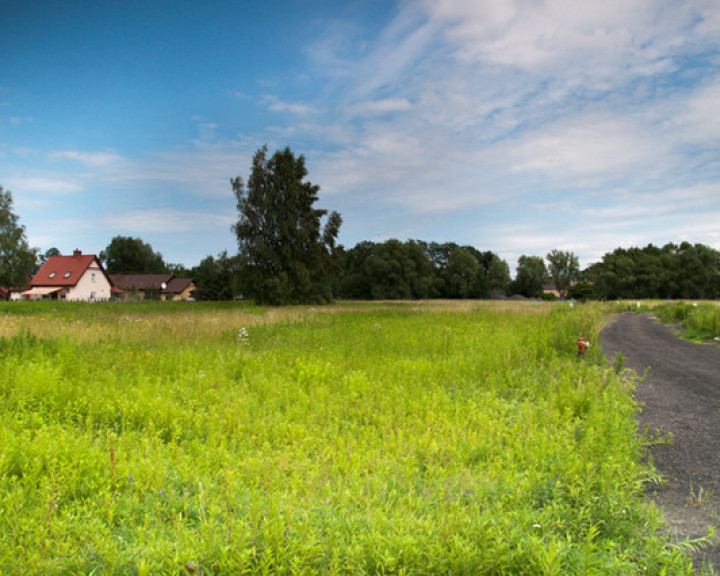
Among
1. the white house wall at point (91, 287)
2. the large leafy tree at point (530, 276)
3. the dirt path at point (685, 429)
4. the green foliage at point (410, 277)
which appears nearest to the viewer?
the dirt path at point (685, 429)

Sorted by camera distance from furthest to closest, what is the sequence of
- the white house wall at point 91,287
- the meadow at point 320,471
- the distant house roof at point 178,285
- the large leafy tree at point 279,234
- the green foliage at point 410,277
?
the distant house roof at point 178,285 → the green foliage at point 410,277 → the white house wall at point 91,287 → the large leafy tree at point 279,234 → the meadow at point 320,471

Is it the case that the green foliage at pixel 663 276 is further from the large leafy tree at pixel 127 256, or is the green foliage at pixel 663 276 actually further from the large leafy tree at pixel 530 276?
the large leafy tree at pixel 127 256

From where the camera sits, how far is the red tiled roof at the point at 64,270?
59.5 meters

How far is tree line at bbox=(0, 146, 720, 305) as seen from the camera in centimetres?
3941

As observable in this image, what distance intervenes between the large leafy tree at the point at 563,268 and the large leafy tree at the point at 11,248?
347 ft

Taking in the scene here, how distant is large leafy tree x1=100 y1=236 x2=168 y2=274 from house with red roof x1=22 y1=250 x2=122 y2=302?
46543mm

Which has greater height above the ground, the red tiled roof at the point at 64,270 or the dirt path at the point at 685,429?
the red tiled roof at the point at 64,270

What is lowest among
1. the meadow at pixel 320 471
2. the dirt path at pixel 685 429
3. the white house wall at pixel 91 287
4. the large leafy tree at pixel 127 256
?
the dirt path at pixel 685 429

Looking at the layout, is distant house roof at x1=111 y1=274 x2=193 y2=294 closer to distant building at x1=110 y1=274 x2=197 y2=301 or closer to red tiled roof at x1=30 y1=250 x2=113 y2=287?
distant building at x1=110 y1=274 x2=197 y2=301

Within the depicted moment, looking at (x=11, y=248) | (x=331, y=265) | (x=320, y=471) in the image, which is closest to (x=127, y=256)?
(x=11, y=248)

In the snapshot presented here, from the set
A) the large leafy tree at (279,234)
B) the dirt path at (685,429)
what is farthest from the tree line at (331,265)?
the dirt path at (685,429)

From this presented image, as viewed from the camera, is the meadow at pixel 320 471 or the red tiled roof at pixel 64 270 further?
the red tiled roof at pixel 64 270

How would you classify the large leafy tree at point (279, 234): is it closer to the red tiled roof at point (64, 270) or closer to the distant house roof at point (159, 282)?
the red tiled roof at point (64, 270)

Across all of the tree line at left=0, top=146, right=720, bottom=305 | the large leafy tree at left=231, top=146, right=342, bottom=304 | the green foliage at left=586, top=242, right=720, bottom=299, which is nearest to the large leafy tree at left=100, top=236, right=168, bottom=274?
the tree line at left=0, top=146, right=720, bottom=305
